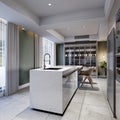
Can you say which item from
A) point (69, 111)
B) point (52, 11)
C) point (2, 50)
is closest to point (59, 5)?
point (52, 11)

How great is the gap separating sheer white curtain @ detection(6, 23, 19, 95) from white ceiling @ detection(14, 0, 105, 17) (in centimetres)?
110

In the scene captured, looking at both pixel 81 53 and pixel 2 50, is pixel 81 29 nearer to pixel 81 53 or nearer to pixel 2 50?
pixel 81 53

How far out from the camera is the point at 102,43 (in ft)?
27.2

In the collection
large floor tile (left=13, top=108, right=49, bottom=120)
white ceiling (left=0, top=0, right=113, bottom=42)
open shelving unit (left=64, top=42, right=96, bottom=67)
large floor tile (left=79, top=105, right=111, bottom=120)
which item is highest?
white ceiling (left=0, top=0, right=113, bottom=42)

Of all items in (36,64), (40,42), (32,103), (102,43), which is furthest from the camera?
(102,43)

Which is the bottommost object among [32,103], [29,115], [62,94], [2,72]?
[29,115]

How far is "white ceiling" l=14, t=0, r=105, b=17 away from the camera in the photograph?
10.7 ft

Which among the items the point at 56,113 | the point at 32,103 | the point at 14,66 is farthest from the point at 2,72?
the point at 56,113

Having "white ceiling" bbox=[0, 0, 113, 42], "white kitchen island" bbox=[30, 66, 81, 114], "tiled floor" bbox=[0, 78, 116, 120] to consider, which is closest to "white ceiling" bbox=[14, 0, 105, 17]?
"white ceiling" bbox=[0, 0, 113, 42]

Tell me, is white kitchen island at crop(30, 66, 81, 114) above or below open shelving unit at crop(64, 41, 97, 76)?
below

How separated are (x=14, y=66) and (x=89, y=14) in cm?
332

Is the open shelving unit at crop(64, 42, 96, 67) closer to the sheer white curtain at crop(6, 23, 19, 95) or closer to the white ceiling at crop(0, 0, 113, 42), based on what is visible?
the white ceiling at crop(0, 0, 113, 42)

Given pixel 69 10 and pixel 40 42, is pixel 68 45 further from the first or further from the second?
pixel 69 10

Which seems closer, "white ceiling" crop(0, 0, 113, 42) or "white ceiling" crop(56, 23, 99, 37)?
"white ceiling" crop(0, 0, 113, 42)
